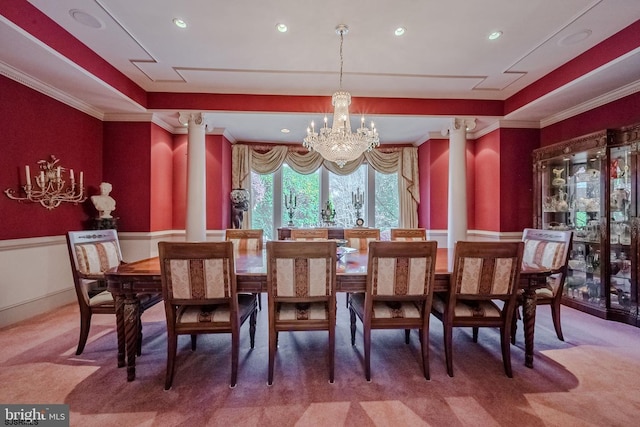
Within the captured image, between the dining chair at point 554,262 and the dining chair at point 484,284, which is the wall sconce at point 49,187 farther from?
the dining chair at point 554,262

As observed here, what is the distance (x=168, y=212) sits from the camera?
4891mm

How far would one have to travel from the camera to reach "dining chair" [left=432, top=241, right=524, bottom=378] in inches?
75.5

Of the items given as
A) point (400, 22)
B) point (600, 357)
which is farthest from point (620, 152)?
point (400, 22)

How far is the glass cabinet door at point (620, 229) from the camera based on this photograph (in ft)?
9.94

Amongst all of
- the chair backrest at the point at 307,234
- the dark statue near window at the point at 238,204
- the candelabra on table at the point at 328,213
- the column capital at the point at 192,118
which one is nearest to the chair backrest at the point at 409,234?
the chair backrest at the point at 307,234

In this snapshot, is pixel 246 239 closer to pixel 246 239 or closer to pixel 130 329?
pixel 246 239

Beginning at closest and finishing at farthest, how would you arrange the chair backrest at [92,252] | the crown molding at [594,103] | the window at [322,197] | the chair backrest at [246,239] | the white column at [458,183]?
1. the chair backrest at [92,252]
2. the crown molding at [594,103]
3. the chair backrest at [246,239]
4. the white column at [458,183]
5. the window at [322,197]

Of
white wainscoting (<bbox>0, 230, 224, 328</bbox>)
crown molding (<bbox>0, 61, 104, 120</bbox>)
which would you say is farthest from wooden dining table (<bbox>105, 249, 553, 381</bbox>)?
crown molding (<bbox>0, 61, 104, 120</bbox>)

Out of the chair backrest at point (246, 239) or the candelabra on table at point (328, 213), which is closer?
the chair backrest at point (246, 239)

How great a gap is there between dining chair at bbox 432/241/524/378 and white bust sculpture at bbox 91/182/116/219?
416 cm

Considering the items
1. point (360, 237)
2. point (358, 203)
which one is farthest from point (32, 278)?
point (358, 203)

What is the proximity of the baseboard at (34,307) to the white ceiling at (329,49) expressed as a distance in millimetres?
2295

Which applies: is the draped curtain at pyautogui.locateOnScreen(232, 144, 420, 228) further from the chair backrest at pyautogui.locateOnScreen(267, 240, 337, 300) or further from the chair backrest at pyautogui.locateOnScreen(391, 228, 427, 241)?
the chair backrest at pyautogui.locateOnScreen(267, 240, 337, 300)

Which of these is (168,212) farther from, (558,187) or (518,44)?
(558,187)
